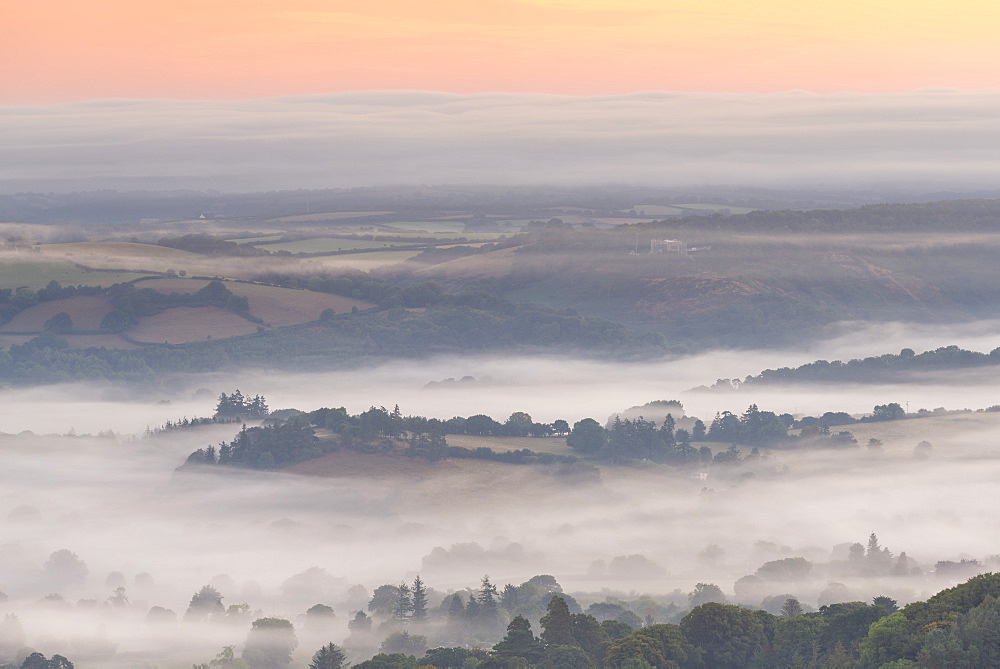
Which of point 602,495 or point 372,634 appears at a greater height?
point 602,495

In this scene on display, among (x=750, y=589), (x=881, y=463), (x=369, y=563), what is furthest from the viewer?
(x=881, y=463)

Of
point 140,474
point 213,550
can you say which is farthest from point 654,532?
point 140,474

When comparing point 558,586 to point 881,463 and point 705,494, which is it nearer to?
point 705,494

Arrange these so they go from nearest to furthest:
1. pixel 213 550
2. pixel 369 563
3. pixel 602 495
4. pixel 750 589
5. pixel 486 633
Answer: pixel 486 633
pixel 750 589
pixel 369 563
pixel 213 550
pixel 602 495

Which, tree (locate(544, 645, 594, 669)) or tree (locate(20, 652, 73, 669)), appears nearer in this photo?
tree (locate(544, 645, 594, 669))

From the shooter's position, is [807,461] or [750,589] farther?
[807,461]

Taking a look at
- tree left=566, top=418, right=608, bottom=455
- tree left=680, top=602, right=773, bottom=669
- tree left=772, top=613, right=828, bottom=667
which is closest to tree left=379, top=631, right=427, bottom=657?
tree left=680, top=602, right=773, bottom=669

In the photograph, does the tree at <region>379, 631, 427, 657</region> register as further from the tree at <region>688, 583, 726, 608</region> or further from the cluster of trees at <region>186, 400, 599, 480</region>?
the cluster of trees at <region>186, 400, 599, 480</region>
